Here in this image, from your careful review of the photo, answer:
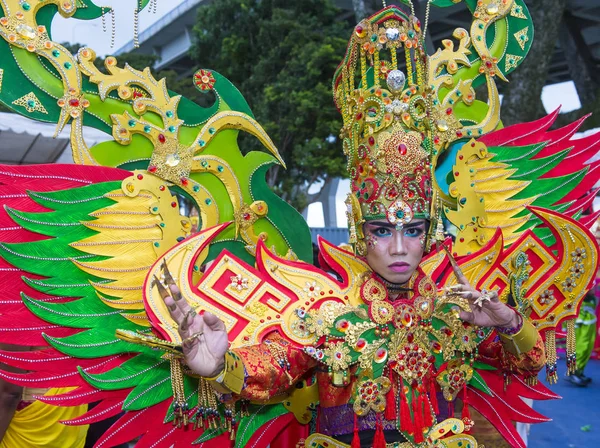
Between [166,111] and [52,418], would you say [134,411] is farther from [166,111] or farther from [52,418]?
[166,111]

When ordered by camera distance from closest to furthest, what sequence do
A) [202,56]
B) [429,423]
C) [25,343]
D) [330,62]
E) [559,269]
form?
[25,343], [429,423], [559,269], [330,62], [202,56]

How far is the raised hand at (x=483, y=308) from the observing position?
2.26 m

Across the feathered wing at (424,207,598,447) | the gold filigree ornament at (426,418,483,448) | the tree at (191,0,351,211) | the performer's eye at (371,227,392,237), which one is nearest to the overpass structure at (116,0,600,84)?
the tree at (191,0,351,211)

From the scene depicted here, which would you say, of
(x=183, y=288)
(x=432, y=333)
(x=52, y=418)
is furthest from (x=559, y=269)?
(x=52, y=418)

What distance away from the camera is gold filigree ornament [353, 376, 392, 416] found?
2.31 meters

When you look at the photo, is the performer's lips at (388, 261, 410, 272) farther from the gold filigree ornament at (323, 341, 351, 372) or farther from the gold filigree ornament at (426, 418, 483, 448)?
the gold filigree ornament at (426, 418, 483, 448)

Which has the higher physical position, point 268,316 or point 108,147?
point 108,147

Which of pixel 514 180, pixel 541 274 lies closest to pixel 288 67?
pixel 514 180

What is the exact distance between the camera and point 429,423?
240cm

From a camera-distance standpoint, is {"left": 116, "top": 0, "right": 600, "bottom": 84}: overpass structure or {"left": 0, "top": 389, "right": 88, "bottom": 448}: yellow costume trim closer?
{"left": 0, "top": 389, "right": 88, "bottom": 448}: yellow costume trim

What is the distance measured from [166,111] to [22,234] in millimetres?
719

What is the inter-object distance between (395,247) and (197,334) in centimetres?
79

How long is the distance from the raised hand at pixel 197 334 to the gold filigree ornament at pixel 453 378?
99cm

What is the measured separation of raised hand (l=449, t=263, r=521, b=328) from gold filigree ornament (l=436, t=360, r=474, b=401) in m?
0.19
